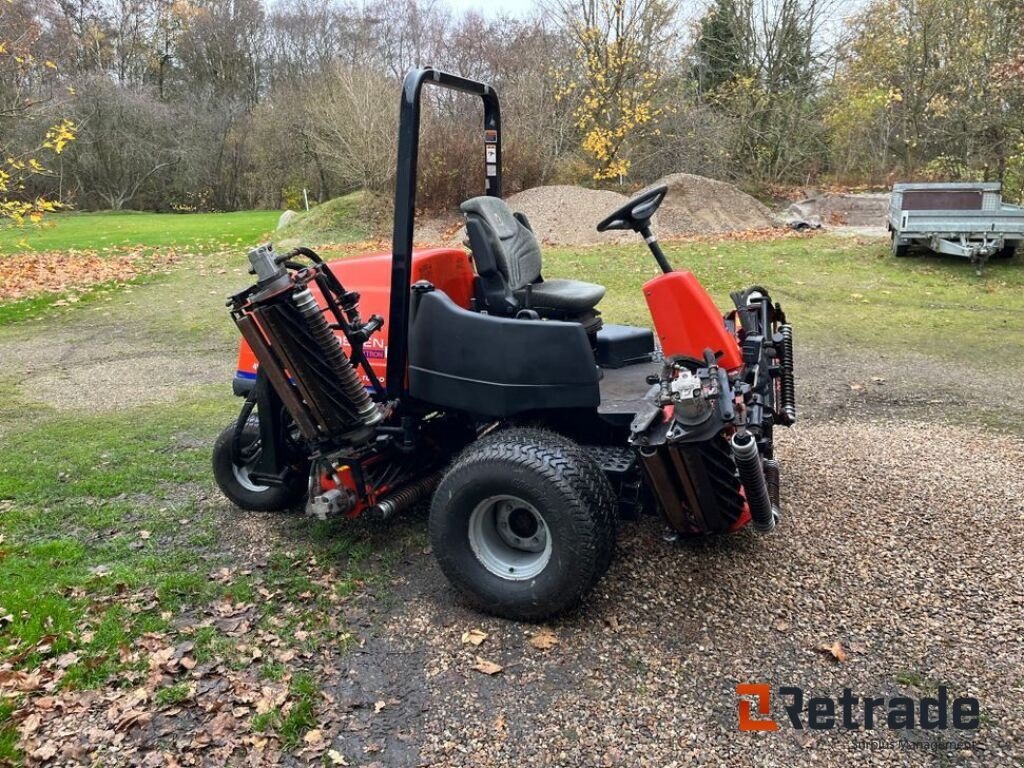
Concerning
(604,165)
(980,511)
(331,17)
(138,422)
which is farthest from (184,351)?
(331,17)

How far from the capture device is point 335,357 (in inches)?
119

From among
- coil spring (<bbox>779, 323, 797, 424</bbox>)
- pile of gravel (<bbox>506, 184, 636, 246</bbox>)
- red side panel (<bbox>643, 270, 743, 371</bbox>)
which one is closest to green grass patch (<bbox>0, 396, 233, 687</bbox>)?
red side panel (<bbox>643, 270, 743, 371</bbox>)

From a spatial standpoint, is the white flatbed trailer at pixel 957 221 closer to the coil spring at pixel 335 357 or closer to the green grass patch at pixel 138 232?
the coil spring at pixel 335 357

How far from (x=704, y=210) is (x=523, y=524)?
43.3 ft

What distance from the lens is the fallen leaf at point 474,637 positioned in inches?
116

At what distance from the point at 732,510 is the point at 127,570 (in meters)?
2.47

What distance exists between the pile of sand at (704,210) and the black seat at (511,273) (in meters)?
11.1

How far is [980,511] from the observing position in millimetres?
3828

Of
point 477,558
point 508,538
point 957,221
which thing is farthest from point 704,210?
point 477,558

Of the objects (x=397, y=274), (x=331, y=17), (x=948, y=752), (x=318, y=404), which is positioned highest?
(x=331, y=17)

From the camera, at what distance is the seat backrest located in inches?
143

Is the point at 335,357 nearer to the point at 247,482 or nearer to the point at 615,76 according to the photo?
the point at 247,482

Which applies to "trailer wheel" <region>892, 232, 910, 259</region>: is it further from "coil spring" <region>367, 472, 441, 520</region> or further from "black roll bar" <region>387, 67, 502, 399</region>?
"coil spring" <region>367, 472, 441, 520</region>

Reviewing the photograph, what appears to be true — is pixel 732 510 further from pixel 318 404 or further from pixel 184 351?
pixel 184 351
